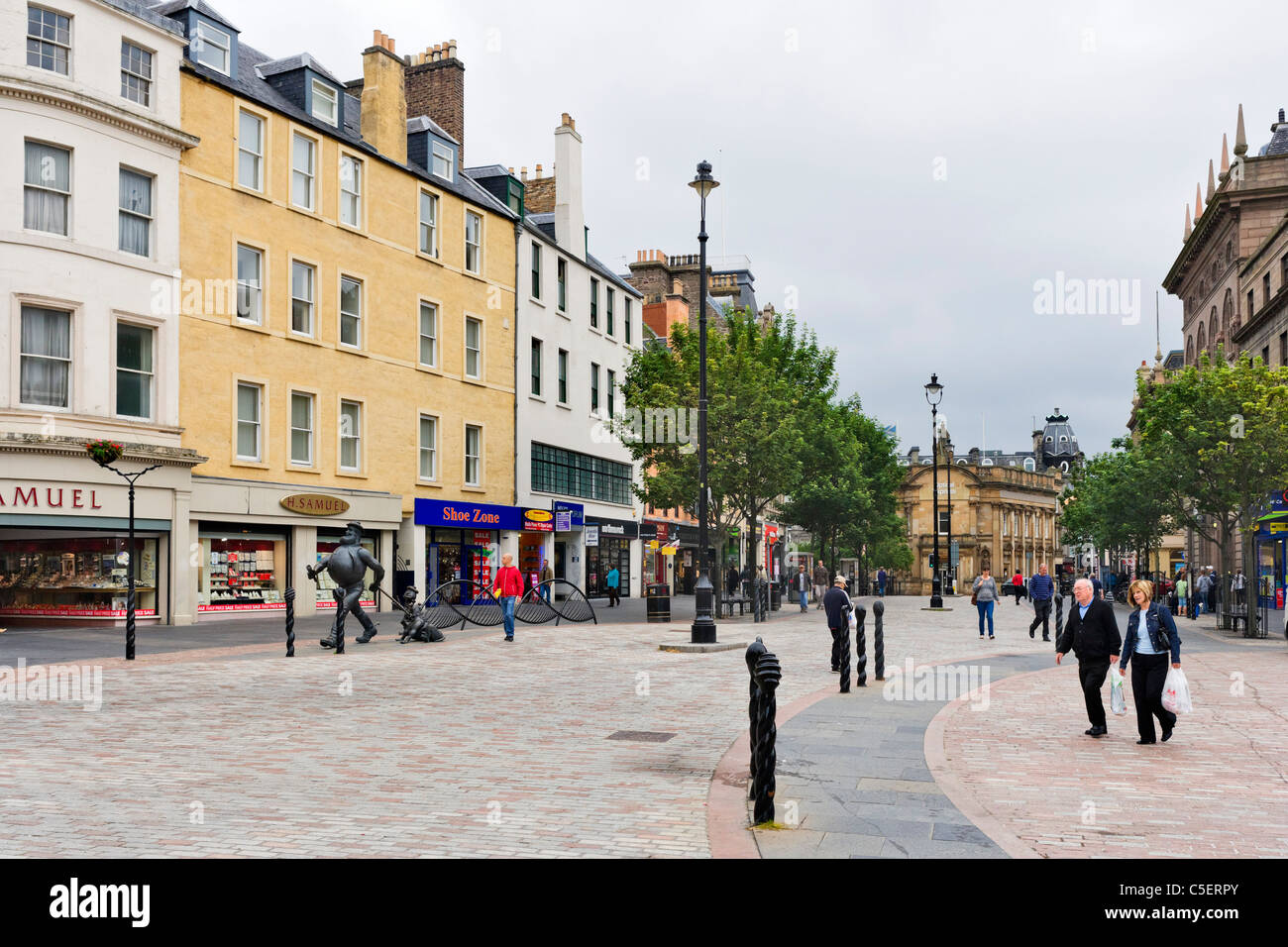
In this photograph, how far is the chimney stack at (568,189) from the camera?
43.0 meters

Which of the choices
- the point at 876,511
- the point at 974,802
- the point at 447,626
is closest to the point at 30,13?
the point at 447,626

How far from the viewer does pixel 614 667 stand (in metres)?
16.9

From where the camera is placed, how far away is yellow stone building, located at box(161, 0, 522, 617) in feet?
87.8

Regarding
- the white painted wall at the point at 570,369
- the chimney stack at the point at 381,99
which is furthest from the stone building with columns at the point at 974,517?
the chimney stack at the point at 381,99

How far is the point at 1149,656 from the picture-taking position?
34.0ft

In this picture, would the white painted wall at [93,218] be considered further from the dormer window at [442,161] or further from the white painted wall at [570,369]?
the white painted wall at [570,369]

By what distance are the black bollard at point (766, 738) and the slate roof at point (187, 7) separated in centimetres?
2620

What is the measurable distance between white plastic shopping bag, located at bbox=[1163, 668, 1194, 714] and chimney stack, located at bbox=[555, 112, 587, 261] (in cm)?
3496

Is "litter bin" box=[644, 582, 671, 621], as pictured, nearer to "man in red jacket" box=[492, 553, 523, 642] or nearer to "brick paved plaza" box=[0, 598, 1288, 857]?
"man in red jacket" box=[492, 553, 523, 642]

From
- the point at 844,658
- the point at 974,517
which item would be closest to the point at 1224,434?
the point at 844,658

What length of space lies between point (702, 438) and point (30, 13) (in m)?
16.7

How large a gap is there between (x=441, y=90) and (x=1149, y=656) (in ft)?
115

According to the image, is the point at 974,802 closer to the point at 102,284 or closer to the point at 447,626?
the point at 447,626

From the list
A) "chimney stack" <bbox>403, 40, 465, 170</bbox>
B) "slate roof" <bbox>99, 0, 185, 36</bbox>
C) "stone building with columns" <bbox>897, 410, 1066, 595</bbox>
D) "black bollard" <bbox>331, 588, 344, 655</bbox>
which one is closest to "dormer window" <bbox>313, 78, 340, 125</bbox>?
"slate roof" <bbox>99, 0, 185, 36</bbox>
